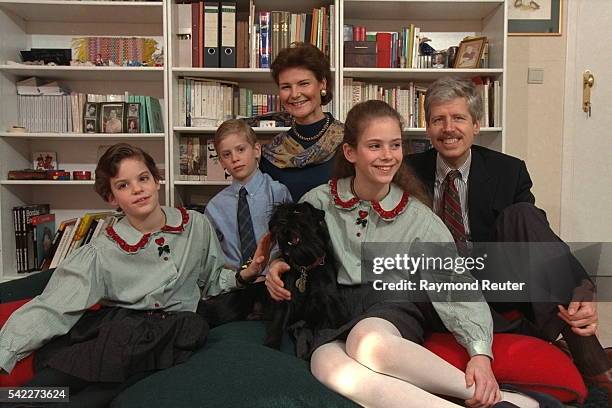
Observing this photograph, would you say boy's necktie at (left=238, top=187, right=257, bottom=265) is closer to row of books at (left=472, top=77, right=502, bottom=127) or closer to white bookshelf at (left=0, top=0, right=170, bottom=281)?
white bookshelf at (left=0, top=0, right=170, bottom=281)

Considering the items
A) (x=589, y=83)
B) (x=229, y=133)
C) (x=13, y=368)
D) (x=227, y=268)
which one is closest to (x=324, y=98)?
(x=229, y=133)

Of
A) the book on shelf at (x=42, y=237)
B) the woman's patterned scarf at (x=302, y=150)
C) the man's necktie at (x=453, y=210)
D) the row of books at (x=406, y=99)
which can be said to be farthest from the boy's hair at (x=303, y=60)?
the book on shelf at (x=42, y=237)

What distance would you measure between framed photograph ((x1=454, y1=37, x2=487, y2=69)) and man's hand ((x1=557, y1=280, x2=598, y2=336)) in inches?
75.1

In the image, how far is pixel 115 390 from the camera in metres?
1.44

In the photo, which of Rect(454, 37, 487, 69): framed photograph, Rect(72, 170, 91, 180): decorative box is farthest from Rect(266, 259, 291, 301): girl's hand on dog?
Rect(454, 37, 487, 69): framed photograph

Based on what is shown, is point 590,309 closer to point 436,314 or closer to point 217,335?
point 436,314

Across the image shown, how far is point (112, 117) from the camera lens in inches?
121

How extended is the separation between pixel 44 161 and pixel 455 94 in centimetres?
263

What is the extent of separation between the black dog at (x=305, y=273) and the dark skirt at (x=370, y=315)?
0.09 ft

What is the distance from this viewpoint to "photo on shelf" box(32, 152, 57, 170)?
331 cm

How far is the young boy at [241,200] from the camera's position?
205 centimetres

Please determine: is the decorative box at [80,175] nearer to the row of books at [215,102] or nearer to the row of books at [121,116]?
the row of books at [121,116]

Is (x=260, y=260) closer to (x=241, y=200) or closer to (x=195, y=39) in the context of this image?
(x=241, y=200)

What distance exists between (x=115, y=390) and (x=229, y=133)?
1033 mm
